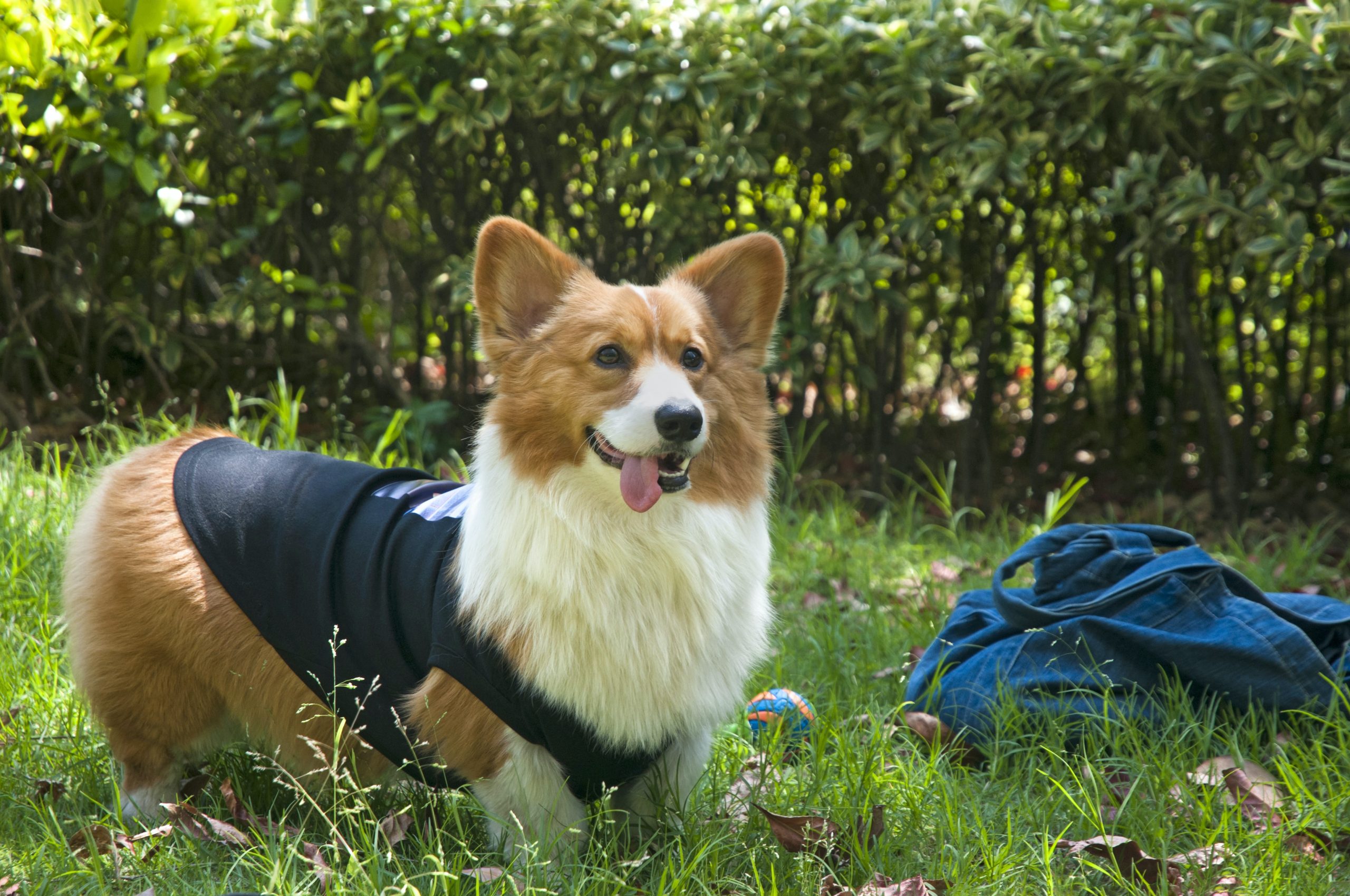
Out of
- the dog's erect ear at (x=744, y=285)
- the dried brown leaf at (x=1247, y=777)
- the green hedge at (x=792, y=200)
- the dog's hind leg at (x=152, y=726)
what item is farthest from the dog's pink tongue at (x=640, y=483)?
the green hedge at (x=792, y=200)

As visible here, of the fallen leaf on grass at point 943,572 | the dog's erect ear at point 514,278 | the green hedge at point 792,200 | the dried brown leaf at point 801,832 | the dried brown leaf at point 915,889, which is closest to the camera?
the dried brown leaf at point 915,889

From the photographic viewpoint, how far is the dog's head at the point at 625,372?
6.78ft

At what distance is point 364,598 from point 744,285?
43.2 inches

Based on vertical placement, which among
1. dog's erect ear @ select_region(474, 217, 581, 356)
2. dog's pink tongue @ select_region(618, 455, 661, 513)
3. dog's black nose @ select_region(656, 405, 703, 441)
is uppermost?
dog's erect ear @ select_region(474, 217, 581, 356)

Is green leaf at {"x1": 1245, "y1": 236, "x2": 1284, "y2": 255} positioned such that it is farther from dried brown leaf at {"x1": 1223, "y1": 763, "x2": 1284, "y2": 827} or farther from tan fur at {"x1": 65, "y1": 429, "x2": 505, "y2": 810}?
tan fur at {"x1": 65, "y1": 429, "x2": 505, "y2": 810}

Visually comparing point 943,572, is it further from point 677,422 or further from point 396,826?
point 396,826

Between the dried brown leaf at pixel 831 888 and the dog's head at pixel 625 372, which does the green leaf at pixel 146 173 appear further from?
the dried brown leaf at pixel 831 888

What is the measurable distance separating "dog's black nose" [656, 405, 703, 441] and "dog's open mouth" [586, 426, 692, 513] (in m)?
0.05

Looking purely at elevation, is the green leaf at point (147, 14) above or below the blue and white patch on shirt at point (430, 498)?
above

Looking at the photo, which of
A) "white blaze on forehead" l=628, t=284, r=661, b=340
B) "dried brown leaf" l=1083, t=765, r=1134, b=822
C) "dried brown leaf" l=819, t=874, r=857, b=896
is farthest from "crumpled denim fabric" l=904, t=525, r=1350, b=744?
"white blaze on forehead" l=628, t=284, r=661, b=340

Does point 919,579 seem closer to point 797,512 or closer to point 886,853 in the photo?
point 797,512

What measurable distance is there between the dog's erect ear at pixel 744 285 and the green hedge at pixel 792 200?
73.1 inches

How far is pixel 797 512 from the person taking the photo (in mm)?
4523

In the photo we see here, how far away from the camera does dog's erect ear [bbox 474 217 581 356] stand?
7.39 ft
